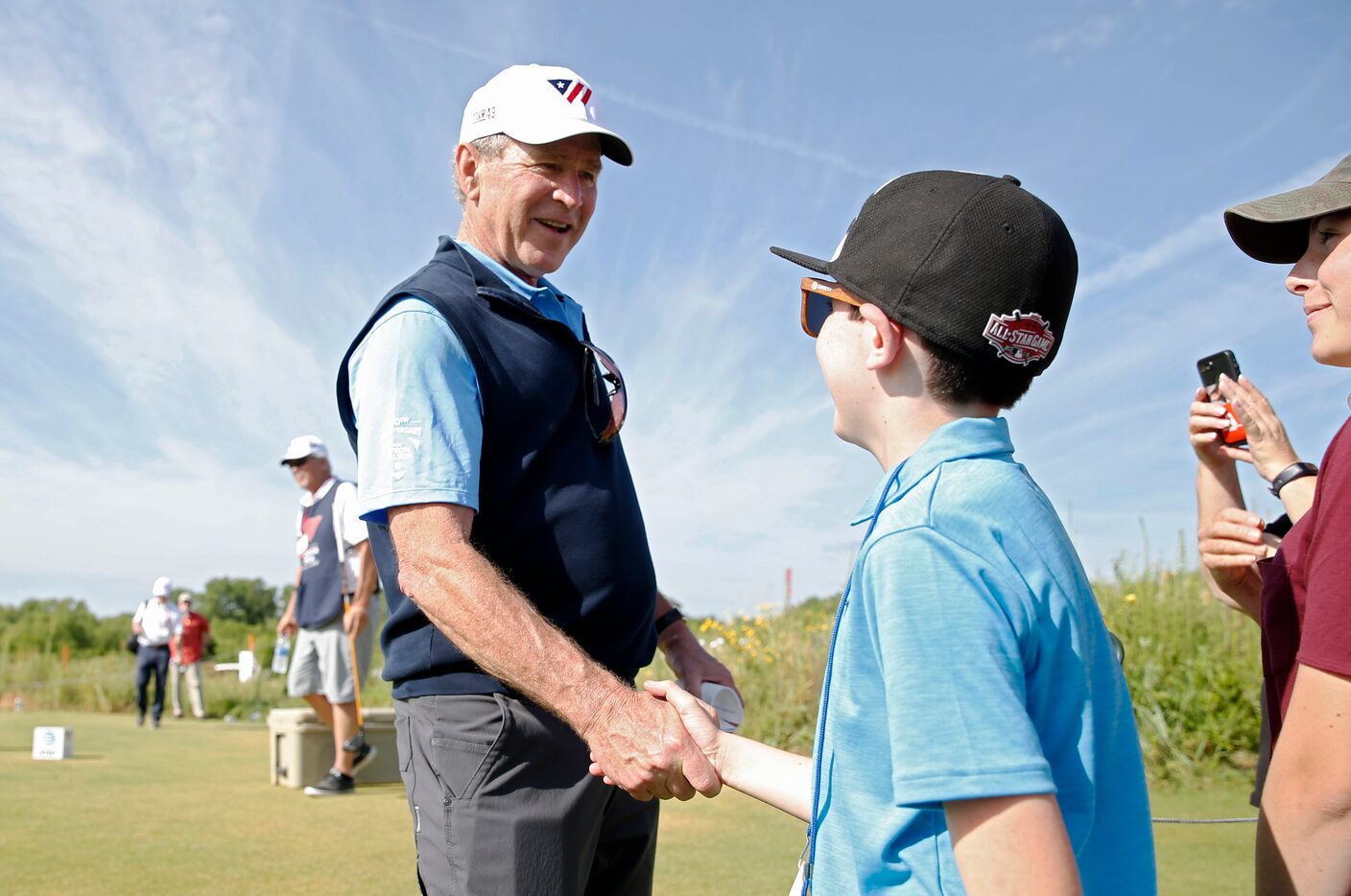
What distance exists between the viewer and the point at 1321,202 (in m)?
1.99

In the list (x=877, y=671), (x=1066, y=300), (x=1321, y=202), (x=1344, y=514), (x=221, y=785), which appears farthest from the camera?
(x=221, y=785)

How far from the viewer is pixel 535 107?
A: 8.59 ft

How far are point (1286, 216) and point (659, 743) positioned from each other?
147 centimetres

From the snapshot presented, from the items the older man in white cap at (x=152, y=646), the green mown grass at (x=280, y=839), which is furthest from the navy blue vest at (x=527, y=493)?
the older man in white cap at (x=152, y=646)

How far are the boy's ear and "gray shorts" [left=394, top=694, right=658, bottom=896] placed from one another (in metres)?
1.16

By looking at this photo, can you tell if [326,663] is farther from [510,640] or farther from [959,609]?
[959,609]

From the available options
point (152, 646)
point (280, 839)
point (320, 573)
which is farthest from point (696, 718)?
point (152, 646)

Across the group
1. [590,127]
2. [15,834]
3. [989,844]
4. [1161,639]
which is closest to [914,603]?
[989,844]

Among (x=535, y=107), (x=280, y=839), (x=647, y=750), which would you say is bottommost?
(x=280, y=839)

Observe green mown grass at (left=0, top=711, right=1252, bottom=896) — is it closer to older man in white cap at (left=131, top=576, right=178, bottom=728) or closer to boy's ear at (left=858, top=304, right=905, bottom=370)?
boy's ear at (left=858, top=304, right=905, bottom=370)

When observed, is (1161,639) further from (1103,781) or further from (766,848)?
(1103,781)

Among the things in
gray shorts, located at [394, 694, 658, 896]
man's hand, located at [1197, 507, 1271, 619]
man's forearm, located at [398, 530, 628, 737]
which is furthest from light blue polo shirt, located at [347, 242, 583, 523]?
man's hand, located at [1197, 507, 1271, 619]

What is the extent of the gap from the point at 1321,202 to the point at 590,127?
1516mm

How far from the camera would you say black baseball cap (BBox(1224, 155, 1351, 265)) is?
6.51 ft
